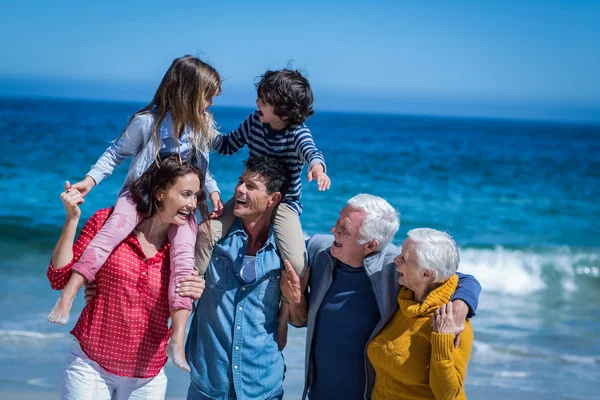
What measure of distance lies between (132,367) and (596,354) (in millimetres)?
4800

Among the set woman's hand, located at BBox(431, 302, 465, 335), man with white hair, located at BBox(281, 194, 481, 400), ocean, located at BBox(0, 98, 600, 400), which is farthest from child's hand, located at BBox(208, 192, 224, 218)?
ocean, located at BBox(0, 98, 600, 400)

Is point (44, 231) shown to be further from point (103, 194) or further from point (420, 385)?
point (420, 385)

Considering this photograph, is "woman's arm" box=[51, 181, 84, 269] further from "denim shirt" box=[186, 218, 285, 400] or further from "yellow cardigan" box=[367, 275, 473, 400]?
"yellow cardigan" box=[367, 275, 473, 400]

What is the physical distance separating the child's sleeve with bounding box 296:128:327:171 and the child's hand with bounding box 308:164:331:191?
0.13 feet

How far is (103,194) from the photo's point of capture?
1334cm

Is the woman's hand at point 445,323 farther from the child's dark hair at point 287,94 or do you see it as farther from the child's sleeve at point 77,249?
the child's sleeve at point 77,249

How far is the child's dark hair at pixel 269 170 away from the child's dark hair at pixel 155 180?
28 cm

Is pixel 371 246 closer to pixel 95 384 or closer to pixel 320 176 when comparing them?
pixel 320 176

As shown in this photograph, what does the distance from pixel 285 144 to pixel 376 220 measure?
68 centimetres

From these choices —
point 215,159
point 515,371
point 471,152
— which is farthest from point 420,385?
point 471,152

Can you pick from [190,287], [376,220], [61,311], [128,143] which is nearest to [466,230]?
[376,220]

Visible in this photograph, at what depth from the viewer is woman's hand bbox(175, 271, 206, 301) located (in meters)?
2.96

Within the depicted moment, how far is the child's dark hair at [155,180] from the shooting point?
3014 millimetres

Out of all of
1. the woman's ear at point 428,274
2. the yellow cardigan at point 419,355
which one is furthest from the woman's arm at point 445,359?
the woman's ear at point 428,274
